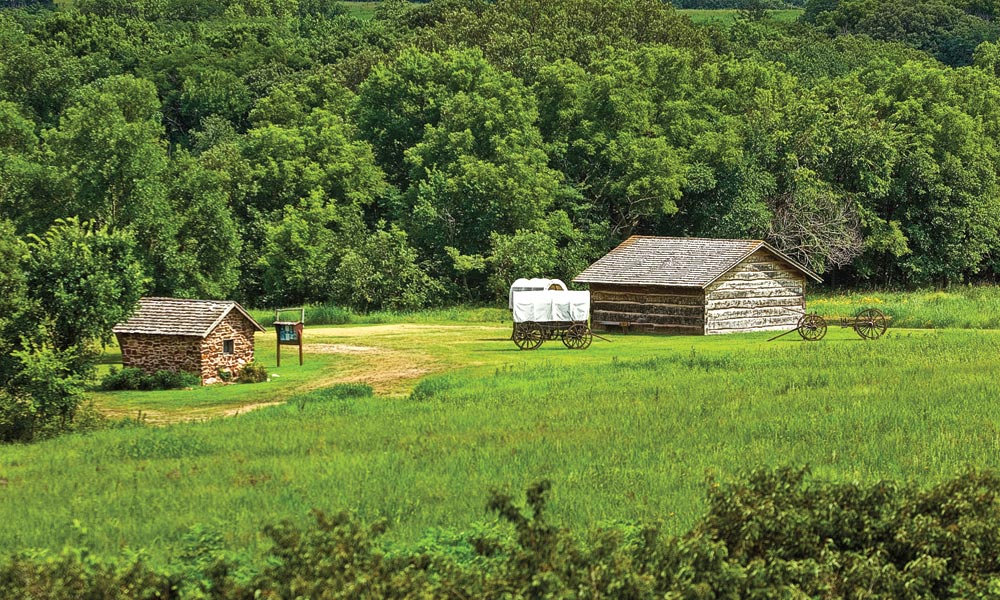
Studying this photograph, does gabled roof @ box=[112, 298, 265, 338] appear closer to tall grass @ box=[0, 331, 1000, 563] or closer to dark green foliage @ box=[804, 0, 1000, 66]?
tall grass @ box=[0, 331, 1000, 563]

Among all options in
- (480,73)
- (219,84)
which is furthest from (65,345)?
(219,84)

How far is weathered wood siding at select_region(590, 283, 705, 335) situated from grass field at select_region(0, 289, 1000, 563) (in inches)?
576

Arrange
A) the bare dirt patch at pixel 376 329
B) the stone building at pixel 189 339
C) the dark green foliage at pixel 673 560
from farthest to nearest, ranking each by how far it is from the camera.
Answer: the bare dirt patch at pixel 376 329 < the stone building at pixel 189 339 < the dark green foliage at pixel 673 560

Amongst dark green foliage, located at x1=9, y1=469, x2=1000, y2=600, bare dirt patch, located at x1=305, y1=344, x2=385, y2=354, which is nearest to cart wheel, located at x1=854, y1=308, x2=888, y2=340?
bare dirt patch, located at x1=305, y1=344, x2=385, y2=354

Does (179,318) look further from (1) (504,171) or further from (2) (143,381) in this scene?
(1) (504,171)

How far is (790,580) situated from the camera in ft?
37.8

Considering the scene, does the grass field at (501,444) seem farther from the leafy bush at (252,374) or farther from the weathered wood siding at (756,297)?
the weathered wood siding at (756,297)

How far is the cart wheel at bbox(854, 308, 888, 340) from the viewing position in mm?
44344

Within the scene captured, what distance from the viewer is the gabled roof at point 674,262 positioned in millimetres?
51594

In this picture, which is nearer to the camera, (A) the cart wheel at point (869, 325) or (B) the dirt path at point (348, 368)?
(B) the dirt path at point (348, 368)

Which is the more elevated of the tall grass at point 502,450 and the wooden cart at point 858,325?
the wooden cart at point 858,325

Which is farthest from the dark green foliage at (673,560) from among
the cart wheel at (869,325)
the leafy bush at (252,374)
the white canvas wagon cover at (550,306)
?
the white canvas wagon cover at (550,306)

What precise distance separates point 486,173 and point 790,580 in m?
58.1

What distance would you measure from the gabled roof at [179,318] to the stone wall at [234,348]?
0.91 feet
